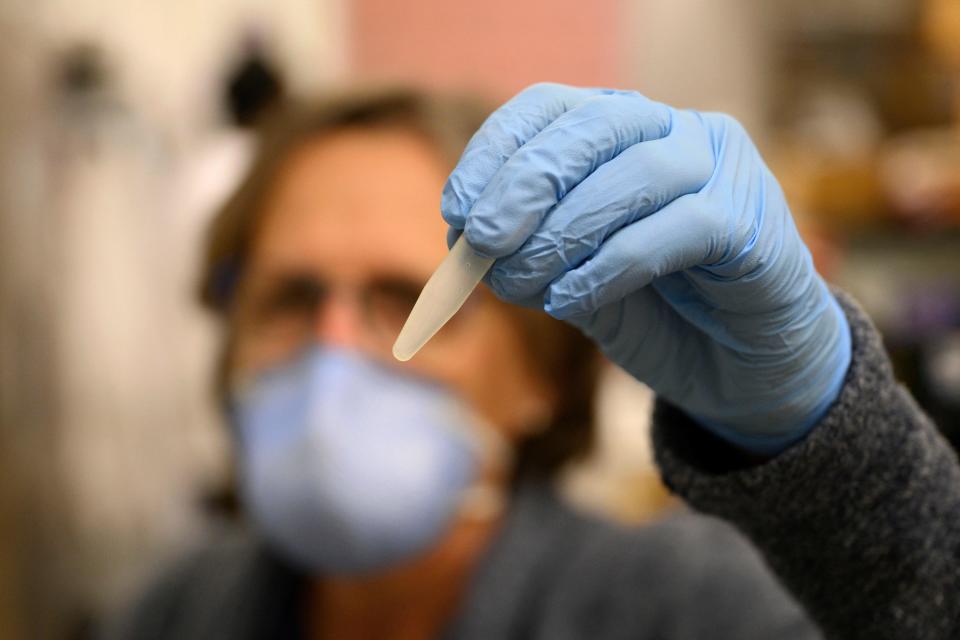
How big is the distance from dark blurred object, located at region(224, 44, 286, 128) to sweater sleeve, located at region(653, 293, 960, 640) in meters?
1.39

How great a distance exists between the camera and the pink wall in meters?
2.00

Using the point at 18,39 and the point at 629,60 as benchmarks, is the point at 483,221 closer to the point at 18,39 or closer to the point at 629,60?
the point at 18,39

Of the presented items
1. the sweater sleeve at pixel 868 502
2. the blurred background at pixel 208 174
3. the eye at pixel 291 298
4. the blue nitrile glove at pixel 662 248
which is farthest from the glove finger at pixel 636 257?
the blurred background at pixel 208 174

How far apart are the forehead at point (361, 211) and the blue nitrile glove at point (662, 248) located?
48 centimetres

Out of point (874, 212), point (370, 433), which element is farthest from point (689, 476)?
point (874, 212)

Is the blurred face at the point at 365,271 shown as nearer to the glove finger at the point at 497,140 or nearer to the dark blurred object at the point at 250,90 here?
the glove finger at the point at 497,140

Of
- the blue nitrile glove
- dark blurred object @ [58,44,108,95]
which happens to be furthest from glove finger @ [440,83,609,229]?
dark blurred object @ [58,44,108,95]

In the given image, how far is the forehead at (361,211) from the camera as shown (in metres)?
0.89

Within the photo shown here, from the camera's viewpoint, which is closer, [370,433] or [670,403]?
[670,403]

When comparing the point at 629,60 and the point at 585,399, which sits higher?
the point at 629,60

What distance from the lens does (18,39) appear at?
1216 millimetres

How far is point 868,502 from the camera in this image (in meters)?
0.43

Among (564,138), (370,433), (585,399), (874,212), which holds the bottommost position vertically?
(874,212)

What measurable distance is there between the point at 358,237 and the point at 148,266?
29.3 inches
